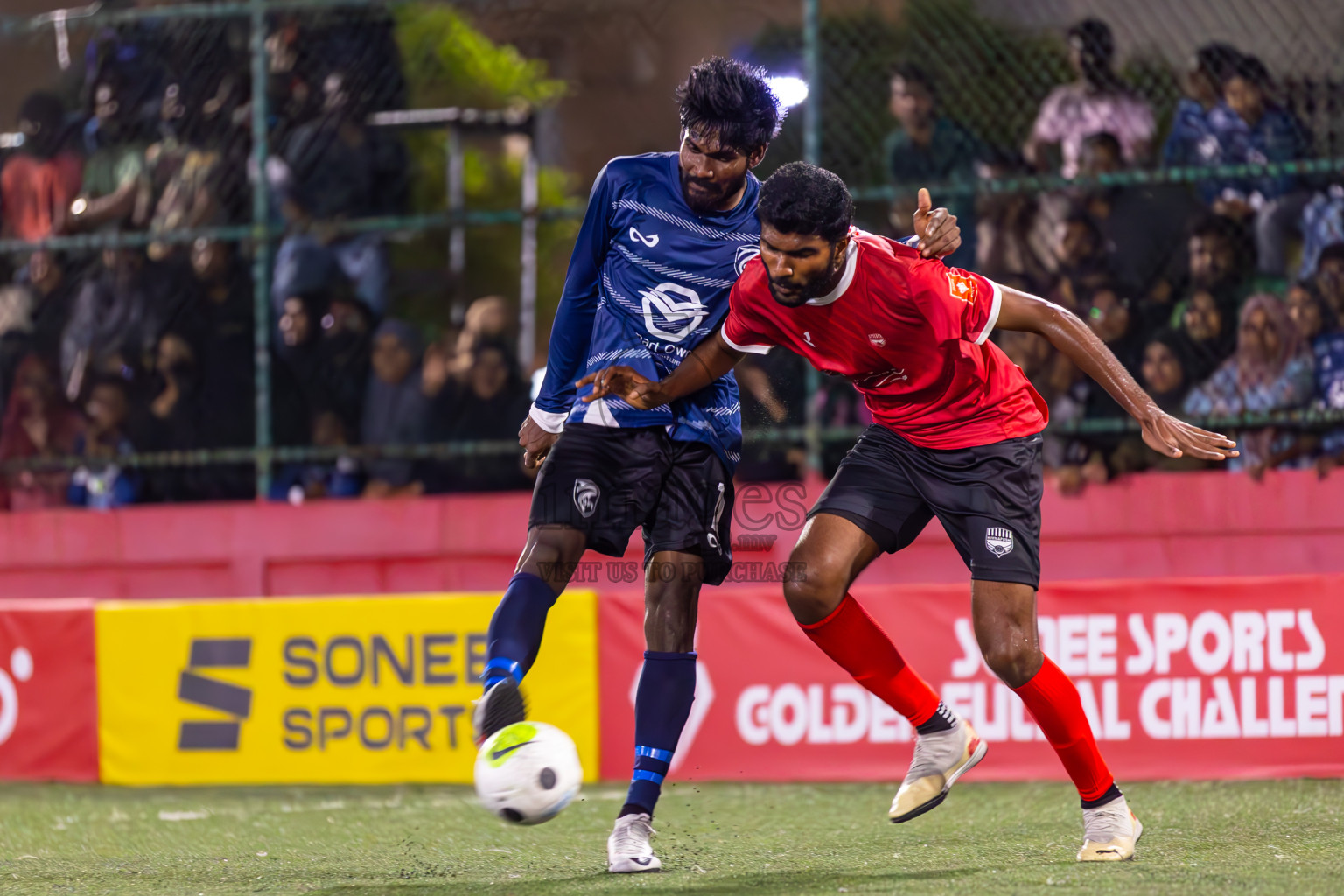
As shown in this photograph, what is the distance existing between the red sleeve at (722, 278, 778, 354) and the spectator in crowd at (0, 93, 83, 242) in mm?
5901

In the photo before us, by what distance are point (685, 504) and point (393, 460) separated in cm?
410

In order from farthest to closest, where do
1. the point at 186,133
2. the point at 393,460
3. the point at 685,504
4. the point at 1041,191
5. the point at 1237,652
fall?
1. the point at 186,133
2. the point at 393,460
3. the point at 1041,191
4. the point at 1237,652
5. the point at 685,504

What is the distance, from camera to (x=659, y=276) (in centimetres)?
443

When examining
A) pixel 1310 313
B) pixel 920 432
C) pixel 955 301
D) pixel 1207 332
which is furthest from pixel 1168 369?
pixel 955 301

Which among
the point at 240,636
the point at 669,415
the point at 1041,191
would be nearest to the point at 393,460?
the point at 240,636

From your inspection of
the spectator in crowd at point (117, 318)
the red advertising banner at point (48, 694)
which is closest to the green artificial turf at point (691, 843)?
the red advertising banner at point (48, 694)

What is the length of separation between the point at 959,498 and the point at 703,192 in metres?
1.10

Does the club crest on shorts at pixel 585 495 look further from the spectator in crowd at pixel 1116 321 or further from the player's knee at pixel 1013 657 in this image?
the spectator in crowd at pixel 1116 321

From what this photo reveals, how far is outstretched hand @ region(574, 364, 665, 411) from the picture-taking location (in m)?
4.28

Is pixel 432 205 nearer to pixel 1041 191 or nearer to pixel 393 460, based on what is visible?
pixel 393 460

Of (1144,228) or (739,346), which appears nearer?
(739,346)

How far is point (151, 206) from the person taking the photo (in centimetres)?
880

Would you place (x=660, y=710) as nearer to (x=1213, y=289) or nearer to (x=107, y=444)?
(x=1213, y=289)

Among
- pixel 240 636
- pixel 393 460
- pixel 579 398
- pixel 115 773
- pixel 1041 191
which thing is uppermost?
pixel 1041 191
